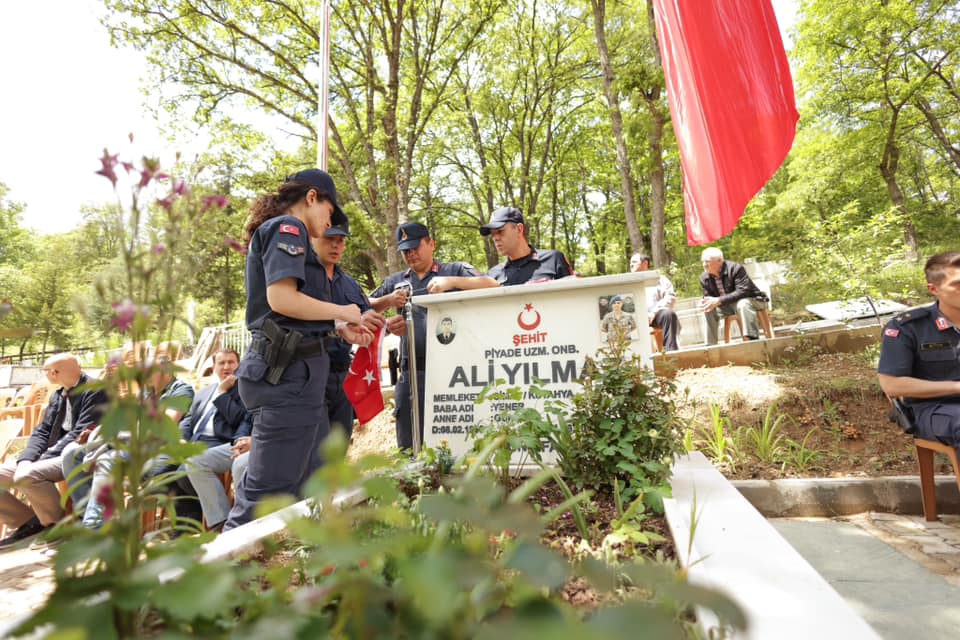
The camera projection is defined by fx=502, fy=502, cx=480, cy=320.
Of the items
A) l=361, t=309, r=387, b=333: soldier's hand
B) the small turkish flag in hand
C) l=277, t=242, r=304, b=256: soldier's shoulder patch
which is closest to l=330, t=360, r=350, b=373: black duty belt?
the small turkish flag in hand

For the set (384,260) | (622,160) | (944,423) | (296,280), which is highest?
(622,160)

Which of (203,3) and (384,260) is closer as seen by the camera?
(203,3)

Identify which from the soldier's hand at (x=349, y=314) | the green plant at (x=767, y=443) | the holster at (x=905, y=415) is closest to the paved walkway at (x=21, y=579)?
the soldier's hand at (x=349, y=314)

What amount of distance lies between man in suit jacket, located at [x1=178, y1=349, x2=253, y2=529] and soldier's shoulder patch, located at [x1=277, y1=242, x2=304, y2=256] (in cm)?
197

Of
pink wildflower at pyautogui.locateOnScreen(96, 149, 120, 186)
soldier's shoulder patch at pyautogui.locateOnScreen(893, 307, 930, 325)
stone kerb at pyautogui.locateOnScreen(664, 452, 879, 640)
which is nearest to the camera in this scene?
pink wildflower at pyautogui.locateOnScreen(96, 149, 120, 186)

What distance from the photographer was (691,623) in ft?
3.59

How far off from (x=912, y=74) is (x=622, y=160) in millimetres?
12067

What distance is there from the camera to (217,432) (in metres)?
4.30

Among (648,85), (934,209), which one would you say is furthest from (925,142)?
(648,85)

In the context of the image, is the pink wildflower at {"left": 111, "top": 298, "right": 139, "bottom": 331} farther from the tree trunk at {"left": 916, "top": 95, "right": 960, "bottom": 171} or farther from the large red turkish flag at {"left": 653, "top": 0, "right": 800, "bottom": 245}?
the tree trunk at {"left": 916, "top": 95, "right": 960, "bottom": 171}

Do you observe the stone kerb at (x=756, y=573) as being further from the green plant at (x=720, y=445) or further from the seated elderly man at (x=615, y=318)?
the green plant at (x=720, y=445)

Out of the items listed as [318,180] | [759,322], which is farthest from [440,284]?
[759,322]

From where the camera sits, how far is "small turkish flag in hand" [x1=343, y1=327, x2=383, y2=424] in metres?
3.15

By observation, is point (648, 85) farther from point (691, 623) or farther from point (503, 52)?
point (691, 623)
